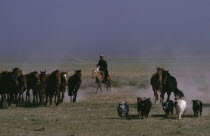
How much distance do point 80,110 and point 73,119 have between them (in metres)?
3.22

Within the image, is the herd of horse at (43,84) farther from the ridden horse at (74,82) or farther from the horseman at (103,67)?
the horseman at (103,67)

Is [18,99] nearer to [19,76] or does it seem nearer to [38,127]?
[19,76]

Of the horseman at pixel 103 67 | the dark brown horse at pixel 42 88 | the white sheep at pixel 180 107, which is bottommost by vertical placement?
the white sheep at pixel 180 107

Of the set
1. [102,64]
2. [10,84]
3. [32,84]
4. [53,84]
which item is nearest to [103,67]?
[102,64]

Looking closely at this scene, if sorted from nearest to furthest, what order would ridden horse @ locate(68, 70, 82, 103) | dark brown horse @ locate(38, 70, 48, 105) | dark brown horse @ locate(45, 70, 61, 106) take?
dark brown horse @ locate(45, 70, 61, 106) < dark brown horse @ locate(38, 70, 48, 105) < ridden horse @ locate(68, 70, 82, 103)

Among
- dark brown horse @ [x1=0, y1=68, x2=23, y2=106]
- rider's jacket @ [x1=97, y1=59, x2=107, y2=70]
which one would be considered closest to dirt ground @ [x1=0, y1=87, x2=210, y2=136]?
dark brown horse @ [x1=0, y1=68, x2=23, y2=106]

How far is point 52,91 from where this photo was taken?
2447 centimetres

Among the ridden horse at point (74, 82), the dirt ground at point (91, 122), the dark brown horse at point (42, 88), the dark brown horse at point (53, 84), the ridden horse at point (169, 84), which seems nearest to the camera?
the dirt ground at point (91, 122)

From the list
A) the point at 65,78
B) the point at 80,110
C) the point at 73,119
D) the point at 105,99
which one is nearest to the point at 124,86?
the point at 105,99

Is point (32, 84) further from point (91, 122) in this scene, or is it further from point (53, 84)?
point (91, 122)

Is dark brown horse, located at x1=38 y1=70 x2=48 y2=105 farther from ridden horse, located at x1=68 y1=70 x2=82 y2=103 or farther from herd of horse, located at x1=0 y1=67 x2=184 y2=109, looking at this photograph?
ridden horse, located at x1=68 y1=70 x2=82 y2=103

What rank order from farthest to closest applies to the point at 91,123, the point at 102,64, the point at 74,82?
1. the point at 102,64
2. the point at 74,82
3. the point at 91,123

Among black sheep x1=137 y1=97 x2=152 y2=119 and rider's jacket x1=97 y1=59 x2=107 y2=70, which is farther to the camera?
rider's jacket x1=97 y1=59 x2=107 y2=70

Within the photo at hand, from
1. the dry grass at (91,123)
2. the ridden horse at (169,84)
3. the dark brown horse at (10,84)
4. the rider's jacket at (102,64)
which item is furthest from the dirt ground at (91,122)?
the rider's jacket at (102,64)
